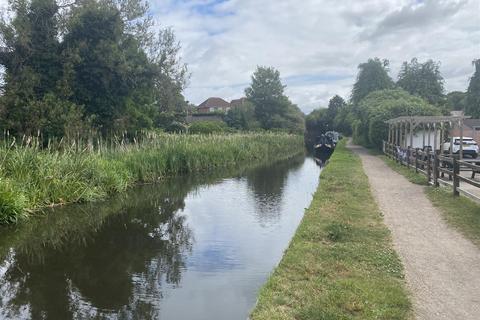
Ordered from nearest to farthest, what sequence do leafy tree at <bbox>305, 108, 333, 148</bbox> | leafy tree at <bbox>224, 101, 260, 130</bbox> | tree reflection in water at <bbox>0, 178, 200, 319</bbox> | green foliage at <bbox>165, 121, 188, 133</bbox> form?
tree reflection in water at <bbox>0, 178, 200, 319</bbox> < green foliage at <bbox>165, 121, 188, 133</bbox> < leafy tree at <bbox>224, 101, 260, 130</bbox> < leafy tree at <bbox>305, 108, 333, 148</bbox>

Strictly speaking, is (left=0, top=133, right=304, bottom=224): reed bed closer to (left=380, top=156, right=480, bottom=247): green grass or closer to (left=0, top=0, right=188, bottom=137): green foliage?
(left=0, top=0, right=188, bottom=137): green foliage

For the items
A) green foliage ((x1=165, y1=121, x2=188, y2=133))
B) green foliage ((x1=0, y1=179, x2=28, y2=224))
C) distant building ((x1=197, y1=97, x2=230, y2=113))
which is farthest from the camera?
distant building ((x1=197, y1=97, x2=230, y2=113))

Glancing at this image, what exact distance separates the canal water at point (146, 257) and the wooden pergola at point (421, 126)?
11.1 meters

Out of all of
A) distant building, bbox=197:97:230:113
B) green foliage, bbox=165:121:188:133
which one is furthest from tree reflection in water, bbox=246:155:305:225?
distant building, bbox=197:97:230:113

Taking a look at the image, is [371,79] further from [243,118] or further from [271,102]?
[243,118]

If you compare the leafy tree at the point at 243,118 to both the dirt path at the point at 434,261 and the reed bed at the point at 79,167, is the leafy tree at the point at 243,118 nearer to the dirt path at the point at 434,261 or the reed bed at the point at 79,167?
the reed bed at the point at 79,167

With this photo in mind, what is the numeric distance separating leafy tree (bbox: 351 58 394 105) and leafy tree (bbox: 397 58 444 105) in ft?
15.0

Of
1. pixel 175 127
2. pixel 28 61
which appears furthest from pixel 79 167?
pixel 175 127

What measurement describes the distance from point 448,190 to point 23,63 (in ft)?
63.7

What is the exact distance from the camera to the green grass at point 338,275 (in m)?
5.64

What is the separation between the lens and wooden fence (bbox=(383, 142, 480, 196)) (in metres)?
14.1

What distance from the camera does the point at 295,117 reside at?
68438mm

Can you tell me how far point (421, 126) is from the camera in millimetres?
33375

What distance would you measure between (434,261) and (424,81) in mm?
66873
